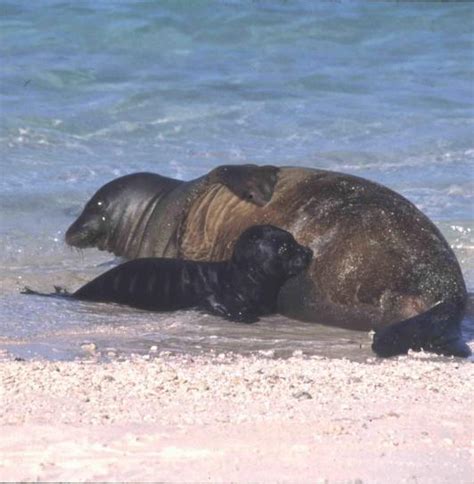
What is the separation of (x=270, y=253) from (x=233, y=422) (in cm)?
238

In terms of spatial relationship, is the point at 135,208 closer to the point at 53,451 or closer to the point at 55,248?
the point at 55,248

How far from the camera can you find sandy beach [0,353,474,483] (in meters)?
4.02

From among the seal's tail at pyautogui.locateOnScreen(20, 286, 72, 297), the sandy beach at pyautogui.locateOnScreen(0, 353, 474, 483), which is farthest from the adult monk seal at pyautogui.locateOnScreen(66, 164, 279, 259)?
the sandy beach at pyautogui.locateOnScreen(0, 353, 474, 483)

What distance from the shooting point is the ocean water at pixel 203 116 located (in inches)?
260

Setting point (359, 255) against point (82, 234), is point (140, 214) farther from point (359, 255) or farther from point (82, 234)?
point (359, 255)

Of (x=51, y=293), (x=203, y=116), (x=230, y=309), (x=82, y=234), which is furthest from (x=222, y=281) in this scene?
(x=203, y=116)

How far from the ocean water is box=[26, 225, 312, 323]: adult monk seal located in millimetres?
121

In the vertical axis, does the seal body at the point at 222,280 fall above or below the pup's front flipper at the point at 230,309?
above

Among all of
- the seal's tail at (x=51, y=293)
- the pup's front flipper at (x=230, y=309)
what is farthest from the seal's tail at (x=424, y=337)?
the seal's tail at (x=51, y=293)

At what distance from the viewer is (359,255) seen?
6.54m

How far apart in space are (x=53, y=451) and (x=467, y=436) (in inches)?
49.7

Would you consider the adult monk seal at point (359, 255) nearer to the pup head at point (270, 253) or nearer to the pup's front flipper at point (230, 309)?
the pup head at point (270, 253)

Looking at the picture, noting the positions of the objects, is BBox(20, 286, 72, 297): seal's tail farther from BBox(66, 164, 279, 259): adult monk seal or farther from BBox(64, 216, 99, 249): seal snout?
BBox(64, 216, 99, 249): seal snout

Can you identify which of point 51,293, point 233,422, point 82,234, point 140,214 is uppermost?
point 140,214
